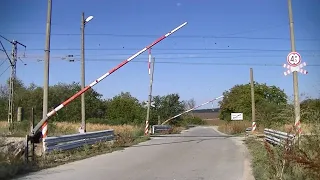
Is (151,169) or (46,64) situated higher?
(46,64)

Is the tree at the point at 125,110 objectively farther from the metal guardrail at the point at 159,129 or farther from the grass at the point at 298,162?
the grass at the point at 298,162

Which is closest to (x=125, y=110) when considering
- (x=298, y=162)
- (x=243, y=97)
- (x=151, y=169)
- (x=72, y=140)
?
(x=243, y=97)

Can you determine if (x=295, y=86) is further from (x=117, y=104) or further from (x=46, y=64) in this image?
(x=117, y=104)

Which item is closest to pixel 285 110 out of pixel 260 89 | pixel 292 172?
pixel 292 172

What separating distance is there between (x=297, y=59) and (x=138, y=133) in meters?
21.1

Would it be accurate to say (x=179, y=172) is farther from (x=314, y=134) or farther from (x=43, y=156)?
(x=43, y=156)

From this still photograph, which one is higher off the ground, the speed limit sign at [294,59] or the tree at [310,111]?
the speed limit sign at [294,59]

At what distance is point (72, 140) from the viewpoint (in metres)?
16.7

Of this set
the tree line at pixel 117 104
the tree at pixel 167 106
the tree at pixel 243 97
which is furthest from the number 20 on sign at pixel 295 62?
the tree at pixel 243 97

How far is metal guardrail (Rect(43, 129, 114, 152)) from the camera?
48.6 ft

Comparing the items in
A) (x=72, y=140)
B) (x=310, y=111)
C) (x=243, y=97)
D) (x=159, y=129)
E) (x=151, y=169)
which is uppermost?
(x=243, y=97)

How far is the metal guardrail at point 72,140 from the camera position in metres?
14.8

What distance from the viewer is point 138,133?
33.2m

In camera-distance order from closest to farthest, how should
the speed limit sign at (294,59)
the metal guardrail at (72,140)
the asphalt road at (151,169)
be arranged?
the asphalt road at (151,169), the speed limit sign at (294,59), the metal guardrail at (72,140)
